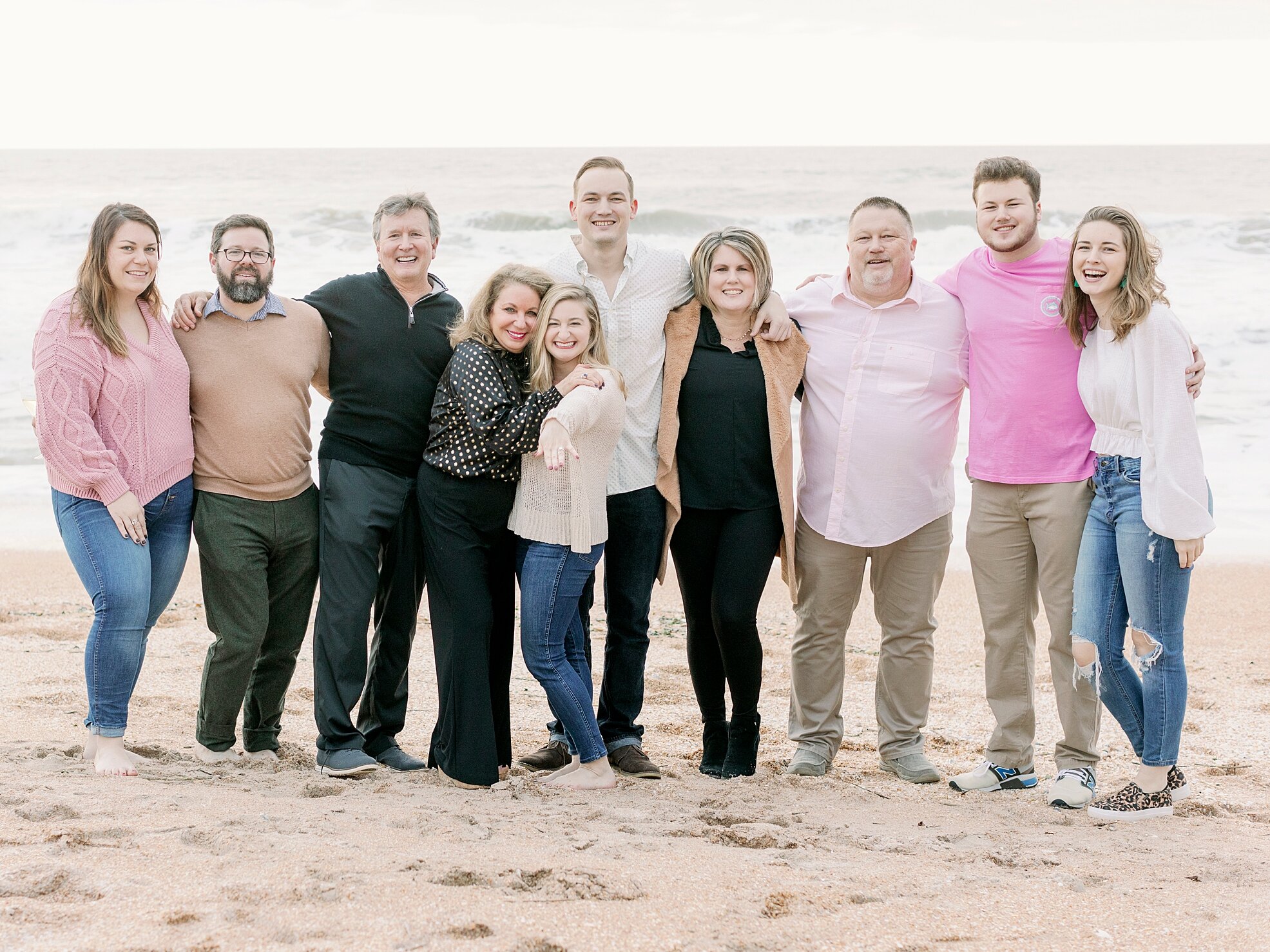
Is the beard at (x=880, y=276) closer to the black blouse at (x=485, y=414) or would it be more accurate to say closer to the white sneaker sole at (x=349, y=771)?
the black blouse at (x=485, y=414)

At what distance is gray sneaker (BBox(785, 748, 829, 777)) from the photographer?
156 inches

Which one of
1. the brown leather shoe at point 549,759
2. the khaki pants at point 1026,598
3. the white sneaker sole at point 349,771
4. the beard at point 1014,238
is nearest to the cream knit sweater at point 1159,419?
the khaki pants at point 1026,598

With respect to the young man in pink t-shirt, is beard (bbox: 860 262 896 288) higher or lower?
higher

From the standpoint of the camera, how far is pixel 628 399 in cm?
382

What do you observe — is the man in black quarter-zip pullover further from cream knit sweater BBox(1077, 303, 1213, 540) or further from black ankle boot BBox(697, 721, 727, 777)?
cream knit sweater BBox(1077, 303, 1213, 540)

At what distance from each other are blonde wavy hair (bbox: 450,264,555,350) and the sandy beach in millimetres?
1438

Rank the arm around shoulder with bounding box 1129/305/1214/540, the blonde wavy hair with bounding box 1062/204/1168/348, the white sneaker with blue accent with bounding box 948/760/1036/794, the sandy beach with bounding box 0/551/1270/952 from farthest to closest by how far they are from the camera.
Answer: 1. the white sneaker with blue accent with bounding box 948/760/1036/794
2. the blonde wavy hair with bounding box 1062/204/1168/348
3. the arm around shoulder with bounding box 1129/305/1214/540
4. the sandy beach with bounding box 0/551/1270/952

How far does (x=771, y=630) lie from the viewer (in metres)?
6.04

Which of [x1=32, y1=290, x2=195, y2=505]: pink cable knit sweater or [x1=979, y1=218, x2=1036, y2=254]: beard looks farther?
[x1=979, y1=218, x2=1036, y2=254]: beard

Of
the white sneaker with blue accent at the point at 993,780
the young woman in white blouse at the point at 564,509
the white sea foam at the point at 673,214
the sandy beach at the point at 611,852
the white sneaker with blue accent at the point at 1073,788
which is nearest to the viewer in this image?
the sandy beach at the point at 611,852

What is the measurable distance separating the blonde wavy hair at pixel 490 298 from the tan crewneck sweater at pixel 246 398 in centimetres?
58

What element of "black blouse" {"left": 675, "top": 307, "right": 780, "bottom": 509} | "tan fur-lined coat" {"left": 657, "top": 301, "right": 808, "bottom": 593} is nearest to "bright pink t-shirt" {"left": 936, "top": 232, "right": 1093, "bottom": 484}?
"tan fur-lined coat" {"left": 657, "top": 301, "right": 808, "bottom": 593}

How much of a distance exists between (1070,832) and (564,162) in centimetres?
2710

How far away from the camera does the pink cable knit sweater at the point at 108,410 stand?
3.37 metres
